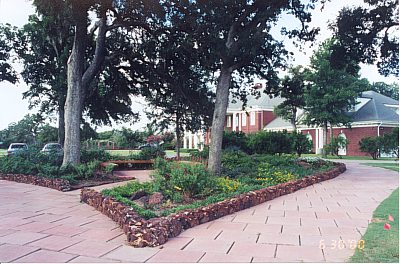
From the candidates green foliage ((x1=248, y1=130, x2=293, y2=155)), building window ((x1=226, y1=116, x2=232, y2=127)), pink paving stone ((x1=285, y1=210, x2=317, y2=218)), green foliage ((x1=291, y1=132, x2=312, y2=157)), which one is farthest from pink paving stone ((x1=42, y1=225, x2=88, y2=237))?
building window ((x1=226, y1=116, x2=232, y2=127))

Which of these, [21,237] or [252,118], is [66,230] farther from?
[252,118]

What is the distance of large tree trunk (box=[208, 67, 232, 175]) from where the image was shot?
9695 mm

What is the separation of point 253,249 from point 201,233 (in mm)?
926

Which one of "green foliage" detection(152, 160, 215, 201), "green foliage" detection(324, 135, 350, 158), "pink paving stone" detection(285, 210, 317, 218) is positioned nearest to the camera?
"pink paving stone" detection(285, 210, 317, 218)

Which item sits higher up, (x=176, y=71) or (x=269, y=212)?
(x=176, y=71)

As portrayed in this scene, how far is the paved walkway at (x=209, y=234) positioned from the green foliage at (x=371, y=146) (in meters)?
16.4

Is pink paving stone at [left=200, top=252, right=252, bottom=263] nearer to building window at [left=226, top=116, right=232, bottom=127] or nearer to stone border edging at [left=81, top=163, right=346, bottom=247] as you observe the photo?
stone border edging at [left=81, top=163, right=346, bottom=247]

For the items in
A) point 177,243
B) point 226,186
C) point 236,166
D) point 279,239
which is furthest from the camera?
point 236,166

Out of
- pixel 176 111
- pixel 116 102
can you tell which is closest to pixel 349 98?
pixel 176 111

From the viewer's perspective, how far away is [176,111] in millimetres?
17875

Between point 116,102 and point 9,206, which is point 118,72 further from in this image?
point 9,206

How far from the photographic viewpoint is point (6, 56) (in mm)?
19578

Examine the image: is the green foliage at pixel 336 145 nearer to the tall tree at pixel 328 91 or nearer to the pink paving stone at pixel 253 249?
the tall tree at pixel 328 91

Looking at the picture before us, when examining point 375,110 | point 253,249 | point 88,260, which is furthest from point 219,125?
point 375,110
